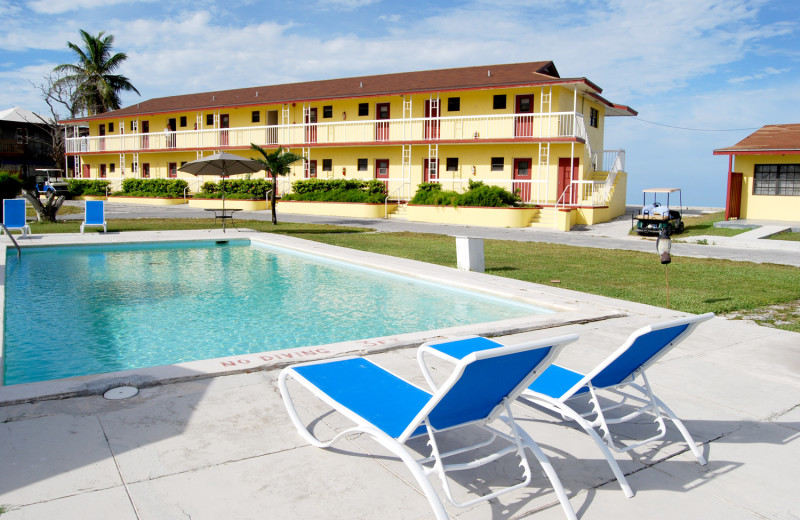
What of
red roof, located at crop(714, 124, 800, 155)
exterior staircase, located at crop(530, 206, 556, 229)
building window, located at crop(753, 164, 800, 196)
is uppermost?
red roof, located at crop(714, 124, 800, 155)

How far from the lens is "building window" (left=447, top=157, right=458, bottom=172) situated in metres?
31.7

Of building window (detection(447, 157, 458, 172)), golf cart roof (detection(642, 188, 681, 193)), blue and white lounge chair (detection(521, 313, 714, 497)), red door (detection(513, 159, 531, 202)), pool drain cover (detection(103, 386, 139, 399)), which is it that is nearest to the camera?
blue and white lounge chair (detection(521, 313, 714, 497))

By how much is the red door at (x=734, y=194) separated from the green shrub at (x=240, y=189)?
2330 centimetres

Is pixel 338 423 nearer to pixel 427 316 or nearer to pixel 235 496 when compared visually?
pixel 235 496

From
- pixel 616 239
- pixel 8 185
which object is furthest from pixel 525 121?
pixel 8 185

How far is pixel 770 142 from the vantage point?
27250 millimetres

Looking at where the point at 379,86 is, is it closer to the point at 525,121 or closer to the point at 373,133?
the point at 373,133

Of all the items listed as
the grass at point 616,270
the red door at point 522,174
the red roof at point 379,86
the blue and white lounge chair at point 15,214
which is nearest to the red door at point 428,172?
the red roof at point 379,86

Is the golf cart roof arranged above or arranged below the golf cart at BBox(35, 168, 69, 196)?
below

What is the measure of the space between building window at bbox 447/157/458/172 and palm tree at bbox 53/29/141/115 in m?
37.3

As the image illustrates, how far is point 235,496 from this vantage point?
3285 mm

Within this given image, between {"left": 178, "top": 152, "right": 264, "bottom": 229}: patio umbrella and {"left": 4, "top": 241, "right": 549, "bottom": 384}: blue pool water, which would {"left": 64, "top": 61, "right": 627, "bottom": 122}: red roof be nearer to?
{"left": 178, "top": 152, "right": 264, "bottom": 229}: patio umbrella

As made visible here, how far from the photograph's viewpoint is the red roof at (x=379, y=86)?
97.3 feet

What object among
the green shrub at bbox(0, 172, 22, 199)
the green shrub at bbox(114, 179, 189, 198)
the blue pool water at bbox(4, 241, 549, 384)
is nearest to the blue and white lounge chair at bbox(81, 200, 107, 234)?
the blue pool water at bbox(4, 241, 549, 384)
